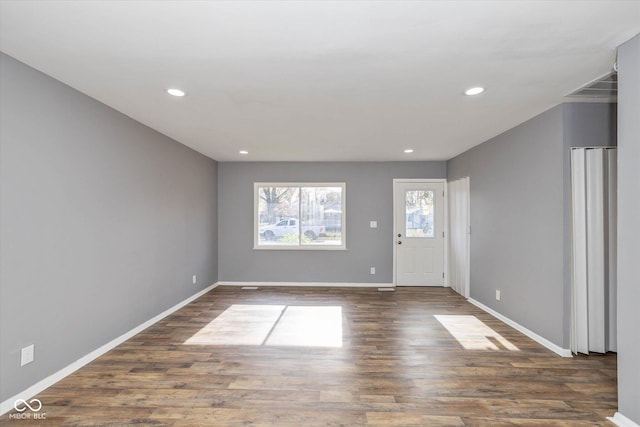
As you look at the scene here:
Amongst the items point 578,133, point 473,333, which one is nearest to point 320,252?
point 473,333

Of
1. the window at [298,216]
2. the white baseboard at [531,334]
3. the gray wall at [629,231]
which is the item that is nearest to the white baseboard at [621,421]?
the gray wall at [629,231]

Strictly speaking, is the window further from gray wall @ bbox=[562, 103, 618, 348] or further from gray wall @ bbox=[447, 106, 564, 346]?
gray wall @ bbox=[562, 103, 618, 348]

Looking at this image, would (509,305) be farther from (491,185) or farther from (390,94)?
(390,94)

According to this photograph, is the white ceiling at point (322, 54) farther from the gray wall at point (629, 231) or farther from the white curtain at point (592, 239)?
the white curtain at point (592, 239)

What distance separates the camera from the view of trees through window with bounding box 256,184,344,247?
6328mm

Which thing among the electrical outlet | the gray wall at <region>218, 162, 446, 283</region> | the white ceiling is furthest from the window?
the electrical outlet

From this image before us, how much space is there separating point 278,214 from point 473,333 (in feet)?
13.0

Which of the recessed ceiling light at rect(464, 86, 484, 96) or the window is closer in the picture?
the recessed ceiling light at rect(464, 86, 484, 96)

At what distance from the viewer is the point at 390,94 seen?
281 cm

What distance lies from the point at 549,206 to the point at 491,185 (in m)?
1.19

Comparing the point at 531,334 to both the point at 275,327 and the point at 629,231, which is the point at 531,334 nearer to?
the point at 629,231

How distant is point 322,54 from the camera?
2.13 metres

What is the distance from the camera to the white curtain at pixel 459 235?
5246 millimetres

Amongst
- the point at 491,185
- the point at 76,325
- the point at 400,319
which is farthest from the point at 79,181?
the point at 491,185
